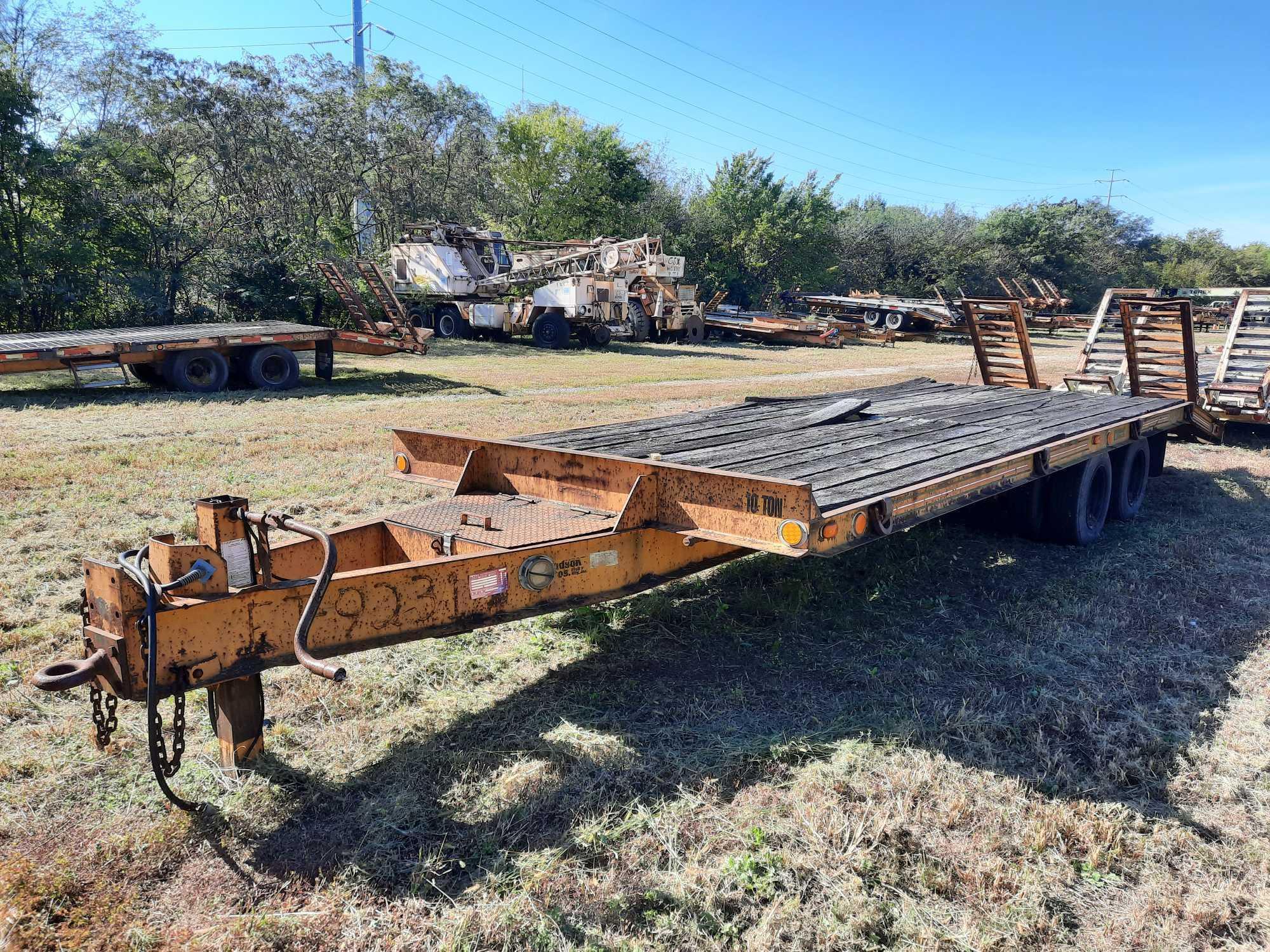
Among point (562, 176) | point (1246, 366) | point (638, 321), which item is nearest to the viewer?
point (1246, 366)

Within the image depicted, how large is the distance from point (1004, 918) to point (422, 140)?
3074 centimetres

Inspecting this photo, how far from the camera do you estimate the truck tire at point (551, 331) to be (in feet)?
70.4

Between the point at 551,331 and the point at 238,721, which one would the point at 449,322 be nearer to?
the point at 551,331

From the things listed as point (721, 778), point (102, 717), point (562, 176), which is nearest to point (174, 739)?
point (102, 717)

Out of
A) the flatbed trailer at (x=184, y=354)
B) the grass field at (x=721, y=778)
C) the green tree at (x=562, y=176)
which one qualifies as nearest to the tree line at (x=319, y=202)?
the green tree at (x=562, y=176)

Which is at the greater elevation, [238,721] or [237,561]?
[237,561]

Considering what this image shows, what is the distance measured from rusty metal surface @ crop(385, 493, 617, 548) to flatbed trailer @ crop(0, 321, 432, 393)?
893cm

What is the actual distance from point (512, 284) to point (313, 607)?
20.8 m

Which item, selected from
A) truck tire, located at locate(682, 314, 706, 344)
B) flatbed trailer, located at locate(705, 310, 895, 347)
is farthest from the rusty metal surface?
flatbed trailer, located at locate(705, 310, 895, 347)

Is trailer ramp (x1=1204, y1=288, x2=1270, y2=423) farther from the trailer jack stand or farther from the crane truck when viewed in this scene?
the crane truck

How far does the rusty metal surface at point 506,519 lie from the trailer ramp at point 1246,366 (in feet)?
27.1

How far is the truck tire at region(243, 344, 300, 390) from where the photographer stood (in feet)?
40.2

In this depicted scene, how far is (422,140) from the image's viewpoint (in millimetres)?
29188

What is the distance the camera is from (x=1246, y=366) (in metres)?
9.67
